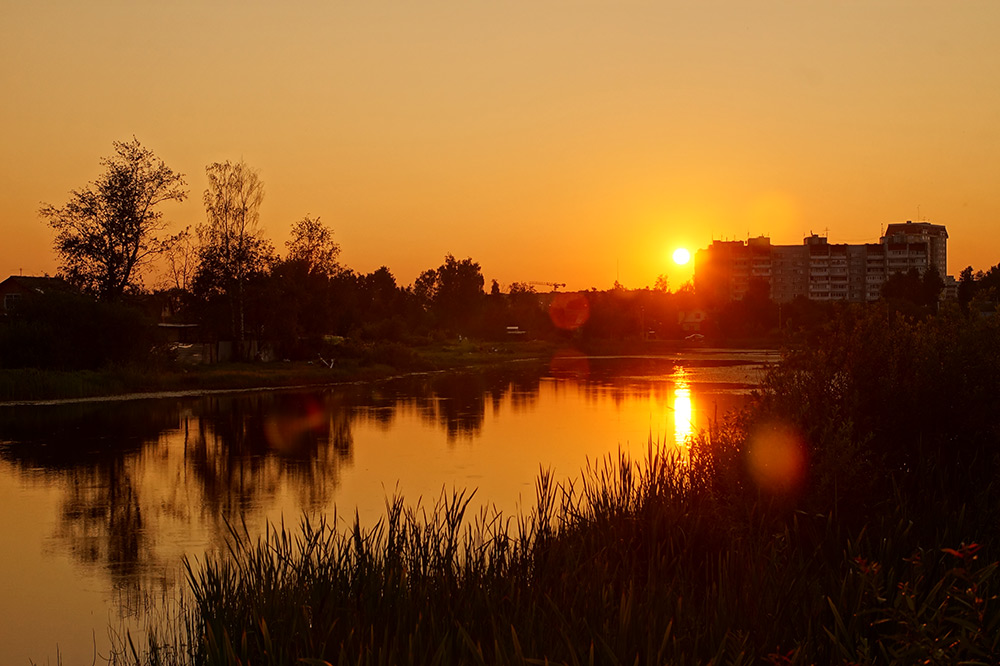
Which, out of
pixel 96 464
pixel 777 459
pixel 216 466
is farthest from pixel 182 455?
pixel 777 459

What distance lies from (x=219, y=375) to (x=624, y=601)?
4529 centimetres

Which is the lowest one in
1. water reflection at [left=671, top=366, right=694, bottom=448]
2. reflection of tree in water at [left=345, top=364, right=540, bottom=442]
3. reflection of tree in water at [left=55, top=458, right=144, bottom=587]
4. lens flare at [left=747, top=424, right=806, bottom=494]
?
reflection of tree in water at [left=55, top=458, right=144, bottom=587]

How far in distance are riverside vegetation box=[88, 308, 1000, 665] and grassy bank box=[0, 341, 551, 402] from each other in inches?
1276

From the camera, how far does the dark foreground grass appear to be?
22.1 ft

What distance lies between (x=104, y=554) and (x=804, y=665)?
38.8ft

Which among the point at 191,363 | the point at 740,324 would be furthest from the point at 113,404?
the point at 740,324

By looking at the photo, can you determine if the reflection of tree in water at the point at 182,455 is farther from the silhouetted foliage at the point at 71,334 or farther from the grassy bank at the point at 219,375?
the silhouetted foliage at the point at 71,334

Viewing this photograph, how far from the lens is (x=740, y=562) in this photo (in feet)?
30.1

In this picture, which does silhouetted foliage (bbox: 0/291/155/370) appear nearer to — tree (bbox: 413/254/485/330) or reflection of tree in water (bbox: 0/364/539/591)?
reflection of tree in water (bbox: 0/364/539/591)

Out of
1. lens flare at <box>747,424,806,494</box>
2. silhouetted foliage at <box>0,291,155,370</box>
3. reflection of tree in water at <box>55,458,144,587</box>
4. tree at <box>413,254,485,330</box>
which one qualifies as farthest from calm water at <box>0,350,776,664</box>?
tree at <box>413,254,485,330</box>

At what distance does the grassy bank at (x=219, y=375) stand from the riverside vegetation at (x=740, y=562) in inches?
1276

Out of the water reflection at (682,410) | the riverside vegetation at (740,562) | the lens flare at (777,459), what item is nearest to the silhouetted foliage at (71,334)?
the water reflection at (682,410)

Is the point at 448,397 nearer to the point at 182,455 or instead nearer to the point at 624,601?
the point at 182,455

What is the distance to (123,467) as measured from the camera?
23.4 metres
